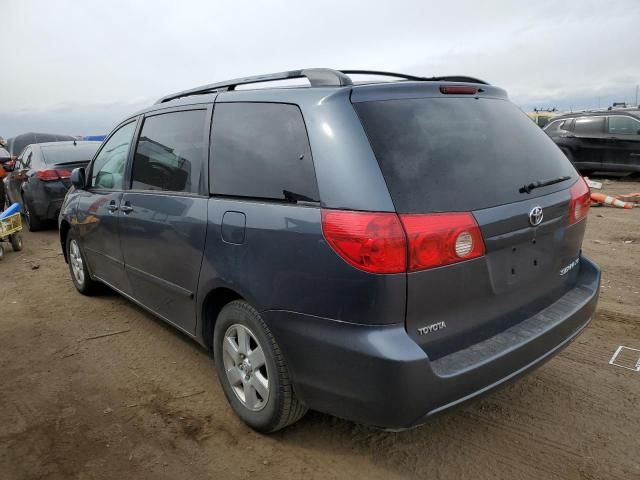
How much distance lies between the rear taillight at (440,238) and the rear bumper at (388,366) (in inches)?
11.9

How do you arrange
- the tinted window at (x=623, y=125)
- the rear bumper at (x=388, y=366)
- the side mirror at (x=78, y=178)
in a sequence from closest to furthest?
the rear bumper at (x=388, y=366)
the side mirror at (x=78, y=178)
the tinted window at (x=623, y=125)

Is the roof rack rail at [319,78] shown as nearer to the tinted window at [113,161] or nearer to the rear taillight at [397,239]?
the rear taillight at [397,239]

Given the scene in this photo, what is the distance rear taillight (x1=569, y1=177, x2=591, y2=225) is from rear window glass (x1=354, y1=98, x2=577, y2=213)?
0.35ft

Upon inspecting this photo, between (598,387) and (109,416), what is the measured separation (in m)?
2.93

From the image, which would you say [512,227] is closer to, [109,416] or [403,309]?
[403,309]

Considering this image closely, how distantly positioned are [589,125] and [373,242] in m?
13.2

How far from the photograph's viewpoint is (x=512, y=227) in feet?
7.47

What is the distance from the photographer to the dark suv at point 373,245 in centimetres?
203

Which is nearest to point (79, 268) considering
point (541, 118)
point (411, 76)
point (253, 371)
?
point (253, 371)

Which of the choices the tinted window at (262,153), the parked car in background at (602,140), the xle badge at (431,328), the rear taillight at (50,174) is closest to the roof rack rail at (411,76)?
the tinted window at (262,153)

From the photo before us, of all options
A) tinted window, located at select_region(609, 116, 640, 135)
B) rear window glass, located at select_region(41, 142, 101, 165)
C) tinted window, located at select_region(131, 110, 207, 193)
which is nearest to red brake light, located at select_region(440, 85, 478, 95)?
tinted window, located at select_region(131, 110, 207, 193)

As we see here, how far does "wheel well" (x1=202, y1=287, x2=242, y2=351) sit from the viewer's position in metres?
2.75

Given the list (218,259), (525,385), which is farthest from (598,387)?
(218,259)

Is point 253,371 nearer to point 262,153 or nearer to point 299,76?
point 262,153
